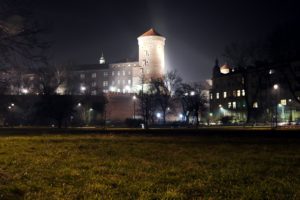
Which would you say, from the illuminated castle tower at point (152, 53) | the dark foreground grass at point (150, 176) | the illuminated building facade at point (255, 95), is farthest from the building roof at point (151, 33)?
the dark foreground grass at point (150, 176)

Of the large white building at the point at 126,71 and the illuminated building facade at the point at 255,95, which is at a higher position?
the large white building at the point at 126,71

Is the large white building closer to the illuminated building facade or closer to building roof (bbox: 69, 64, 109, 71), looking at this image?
building roof (bbox: 69, 64, 109, 71)

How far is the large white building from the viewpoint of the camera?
5502 inches

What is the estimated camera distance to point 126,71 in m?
162

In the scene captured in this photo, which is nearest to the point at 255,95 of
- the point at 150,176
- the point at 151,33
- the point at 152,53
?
the point at 150,176

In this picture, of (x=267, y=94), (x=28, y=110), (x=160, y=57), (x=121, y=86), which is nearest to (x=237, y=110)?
(x=267, y=94)

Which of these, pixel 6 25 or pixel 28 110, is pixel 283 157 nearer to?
pixel 6 25

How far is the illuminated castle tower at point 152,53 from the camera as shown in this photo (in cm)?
13912

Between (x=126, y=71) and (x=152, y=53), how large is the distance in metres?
24.0

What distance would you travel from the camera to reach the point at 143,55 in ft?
465

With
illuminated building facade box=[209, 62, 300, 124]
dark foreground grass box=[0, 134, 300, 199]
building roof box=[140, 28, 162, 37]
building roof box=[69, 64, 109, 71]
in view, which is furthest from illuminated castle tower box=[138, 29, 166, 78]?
dark foreground grass box=[0, 134, 300, 199]

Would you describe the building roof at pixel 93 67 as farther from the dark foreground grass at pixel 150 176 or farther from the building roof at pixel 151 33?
the dark foreground grass at pixel 150 176

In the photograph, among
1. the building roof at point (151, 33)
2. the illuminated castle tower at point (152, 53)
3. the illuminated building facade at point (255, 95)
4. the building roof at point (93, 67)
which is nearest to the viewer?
the illuminated building facade at point (255, 95)

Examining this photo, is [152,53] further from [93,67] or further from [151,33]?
[93,67]
